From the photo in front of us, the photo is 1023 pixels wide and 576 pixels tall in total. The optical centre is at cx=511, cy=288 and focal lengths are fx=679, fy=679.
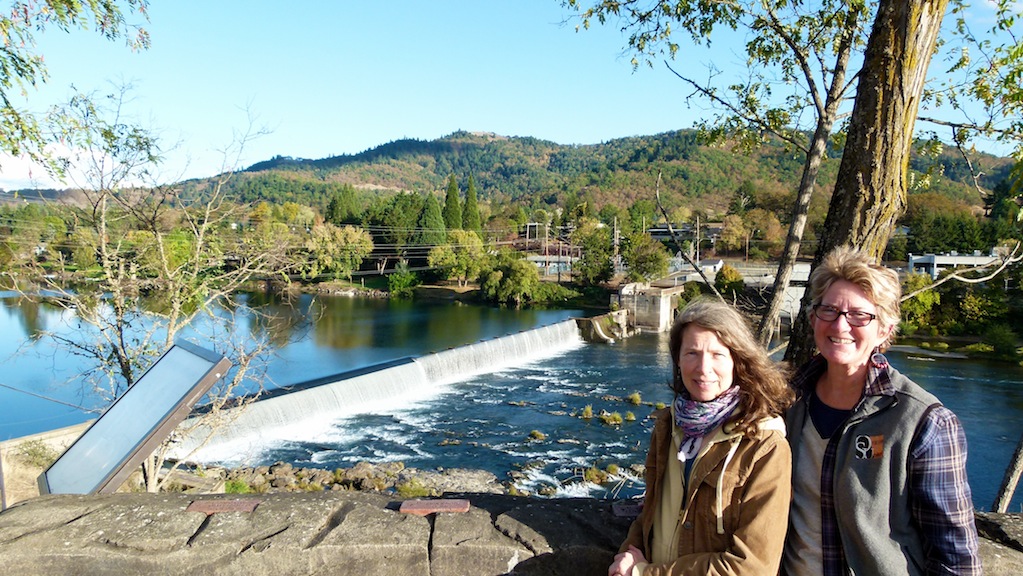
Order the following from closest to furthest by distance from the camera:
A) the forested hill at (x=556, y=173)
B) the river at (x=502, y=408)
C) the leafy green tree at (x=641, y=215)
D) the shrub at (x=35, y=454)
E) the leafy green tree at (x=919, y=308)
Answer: the shrub at (x=35, y=454) < the river at (x=502, y=408) < the leafy green tree at (x=919, y=308) < the leafy green tree at (x=641, y=215) < the forested hill at (x=556, y=173)

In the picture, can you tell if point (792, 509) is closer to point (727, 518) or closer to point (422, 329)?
point (727, 518)

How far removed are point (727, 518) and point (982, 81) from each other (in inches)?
129

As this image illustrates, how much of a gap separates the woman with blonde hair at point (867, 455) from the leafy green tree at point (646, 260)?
1250 inches

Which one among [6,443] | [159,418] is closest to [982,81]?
[159,418]

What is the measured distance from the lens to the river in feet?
37.7

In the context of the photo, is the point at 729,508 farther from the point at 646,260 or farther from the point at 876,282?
the point at 646,260

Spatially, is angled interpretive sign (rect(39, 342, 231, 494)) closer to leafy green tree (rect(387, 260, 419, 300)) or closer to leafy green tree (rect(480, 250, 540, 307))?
leafy green tree (rect(480, 250, 540, 307))

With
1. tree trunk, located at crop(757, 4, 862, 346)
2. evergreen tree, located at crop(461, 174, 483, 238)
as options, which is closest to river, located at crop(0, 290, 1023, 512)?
tree trunk, located at crop(757, 4, 862, 346)

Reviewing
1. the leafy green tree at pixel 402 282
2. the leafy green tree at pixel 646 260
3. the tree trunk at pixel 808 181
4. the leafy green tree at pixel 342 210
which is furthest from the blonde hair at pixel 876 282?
the leafy green tree at pixel 342 210

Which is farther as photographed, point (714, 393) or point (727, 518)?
point (714, 393)

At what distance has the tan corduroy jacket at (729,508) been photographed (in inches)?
56.0

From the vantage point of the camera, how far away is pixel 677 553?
1.56 meters

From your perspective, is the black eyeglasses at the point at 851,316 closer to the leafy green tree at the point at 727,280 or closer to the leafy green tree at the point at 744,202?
the leafy green tree at the point at 727,280

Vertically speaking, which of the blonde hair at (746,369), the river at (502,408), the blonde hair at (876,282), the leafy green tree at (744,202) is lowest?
the river at (502,408)
